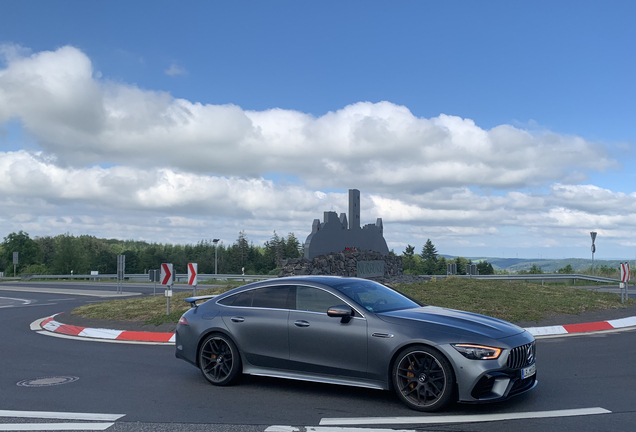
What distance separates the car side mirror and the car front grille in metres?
1.80

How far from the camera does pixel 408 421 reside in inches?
216

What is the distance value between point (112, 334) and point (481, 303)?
9199 mm

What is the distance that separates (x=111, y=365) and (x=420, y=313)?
522 cm

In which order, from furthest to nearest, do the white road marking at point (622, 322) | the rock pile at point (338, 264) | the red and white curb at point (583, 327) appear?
1. the rock pile at point (338, 264)
2. the white road marking at point (622, 322)
3. the red and white curb at point (583, 327)

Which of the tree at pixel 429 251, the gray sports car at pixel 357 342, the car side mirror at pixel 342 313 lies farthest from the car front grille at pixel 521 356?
the tree at pixel 429 251

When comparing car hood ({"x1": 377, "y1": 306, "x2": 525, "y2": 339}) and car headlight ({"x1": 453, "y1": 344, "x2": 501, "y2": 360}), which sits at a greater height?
car hood ({"x1": 377, "y1": 306, "x2": 525, "y2": 339})

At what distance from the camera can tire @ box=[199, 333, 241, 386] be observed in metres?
7.24

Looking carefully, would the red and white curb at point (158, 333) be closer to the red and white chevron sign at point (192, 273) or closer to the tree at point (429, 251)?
the red and white chevron sign at point (192, 273)

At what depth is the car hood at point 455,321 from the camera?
19.6 ft

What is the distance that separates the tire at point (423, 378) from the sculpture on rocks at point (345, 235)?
13.7 meters

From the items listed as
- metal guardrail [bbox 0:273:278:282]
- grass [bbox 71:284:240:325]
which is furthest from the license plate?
metal guardrail [bbox 0:273:278:282]

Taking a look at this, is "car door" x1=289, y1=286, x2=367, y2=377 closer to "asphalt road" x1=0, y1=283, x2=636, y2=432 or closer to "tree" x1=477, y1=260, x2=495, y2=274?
"asphalt road" x1=0, y1=283, x2=636, y2=432

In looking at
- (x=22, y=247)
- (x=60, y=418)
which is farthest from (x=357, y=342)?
(x=22, y=247)

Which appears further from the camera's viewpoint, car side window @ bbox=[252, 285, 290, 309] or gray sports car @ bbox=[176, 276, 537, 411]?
car side window @ bbox=[252, 285, 290, 309]
